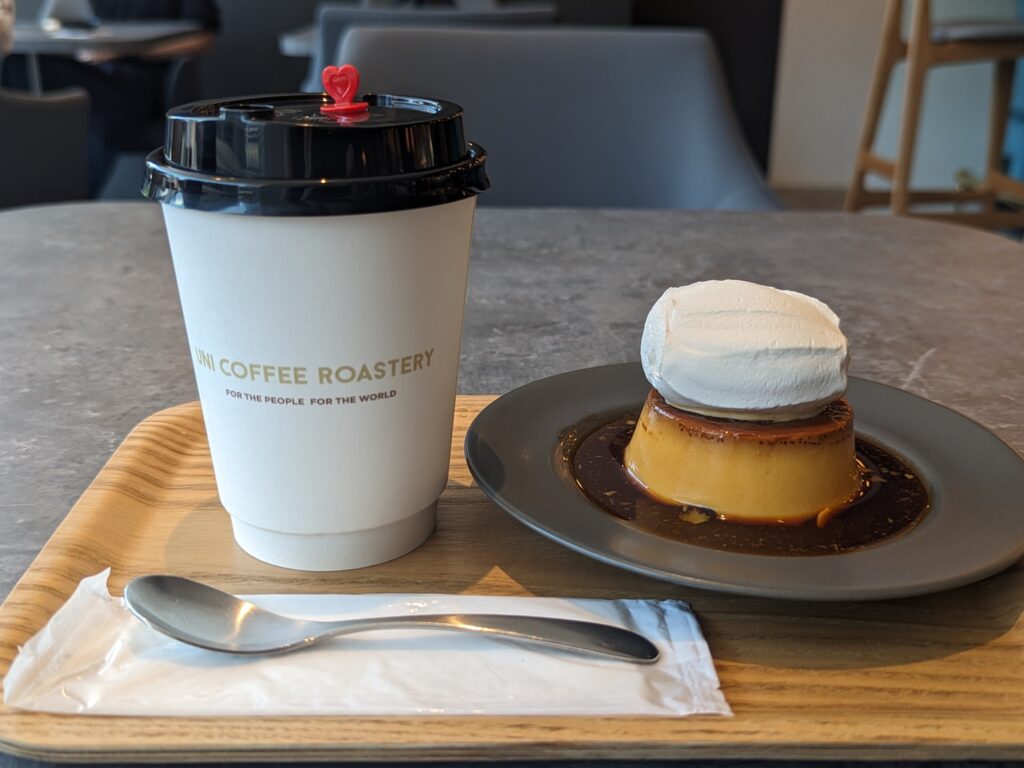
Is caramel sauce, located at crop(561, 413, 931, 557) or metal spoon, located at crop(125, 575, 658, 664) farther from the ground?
caramel sauce, located at crop(561, 413, 931, 557)

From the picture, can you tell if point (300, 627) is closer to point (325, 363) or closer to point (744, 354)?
point (325, 363)

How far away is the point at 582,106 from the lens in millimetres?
1634

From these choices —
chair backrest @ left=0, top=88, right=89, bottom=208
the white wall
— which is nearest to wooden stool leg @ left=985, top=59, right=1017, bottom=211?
the white wall

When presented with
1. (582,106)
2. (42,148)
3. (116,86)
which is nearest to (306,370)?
(582,106)

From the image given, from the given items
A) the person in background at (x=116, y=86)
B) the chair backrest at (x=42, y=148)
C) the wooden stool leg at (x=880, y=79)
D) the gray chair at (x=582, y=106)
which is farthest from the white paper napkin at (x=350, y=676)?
the person in background at (x=116, y=86)

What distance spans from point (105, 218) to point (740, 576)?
944 millimetres

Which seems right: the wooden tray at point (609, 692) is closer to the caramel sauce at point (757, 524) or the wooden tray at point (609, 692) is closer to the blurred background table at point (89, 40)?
the caramel sauce at point (757, 524)

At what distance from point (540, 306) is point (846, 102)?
426 cm

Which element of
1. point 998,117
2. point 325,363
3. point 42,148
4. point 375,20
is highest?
point 375,20

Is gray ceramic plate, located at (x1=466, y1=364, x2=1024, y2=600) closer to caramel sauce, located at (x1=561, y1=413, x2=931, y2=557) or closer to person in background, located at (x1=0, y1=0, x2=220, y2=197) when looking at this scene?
caramel sauce, located at (x1=561, y1=413, x2=931, y2=557)

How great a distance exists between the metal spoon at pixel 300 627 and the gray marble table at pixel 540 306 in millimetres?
100

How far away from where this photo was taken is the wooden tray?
323 millimetres

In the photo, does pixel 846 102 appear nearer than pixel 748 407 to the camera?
No

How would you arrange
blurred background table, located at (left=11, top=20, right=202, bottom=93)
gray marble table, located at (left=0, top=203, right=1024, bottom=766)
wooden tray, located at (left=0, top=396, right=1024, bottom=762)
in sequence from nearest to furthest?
wooden tray, located at (left=0, top=396, right=1024, bottom=762) < gray marble table, located at (left=0, top=203, right=1024, bottom=766) < blurred background table, located at (left=11, top=20, right=202, bottom=93)
